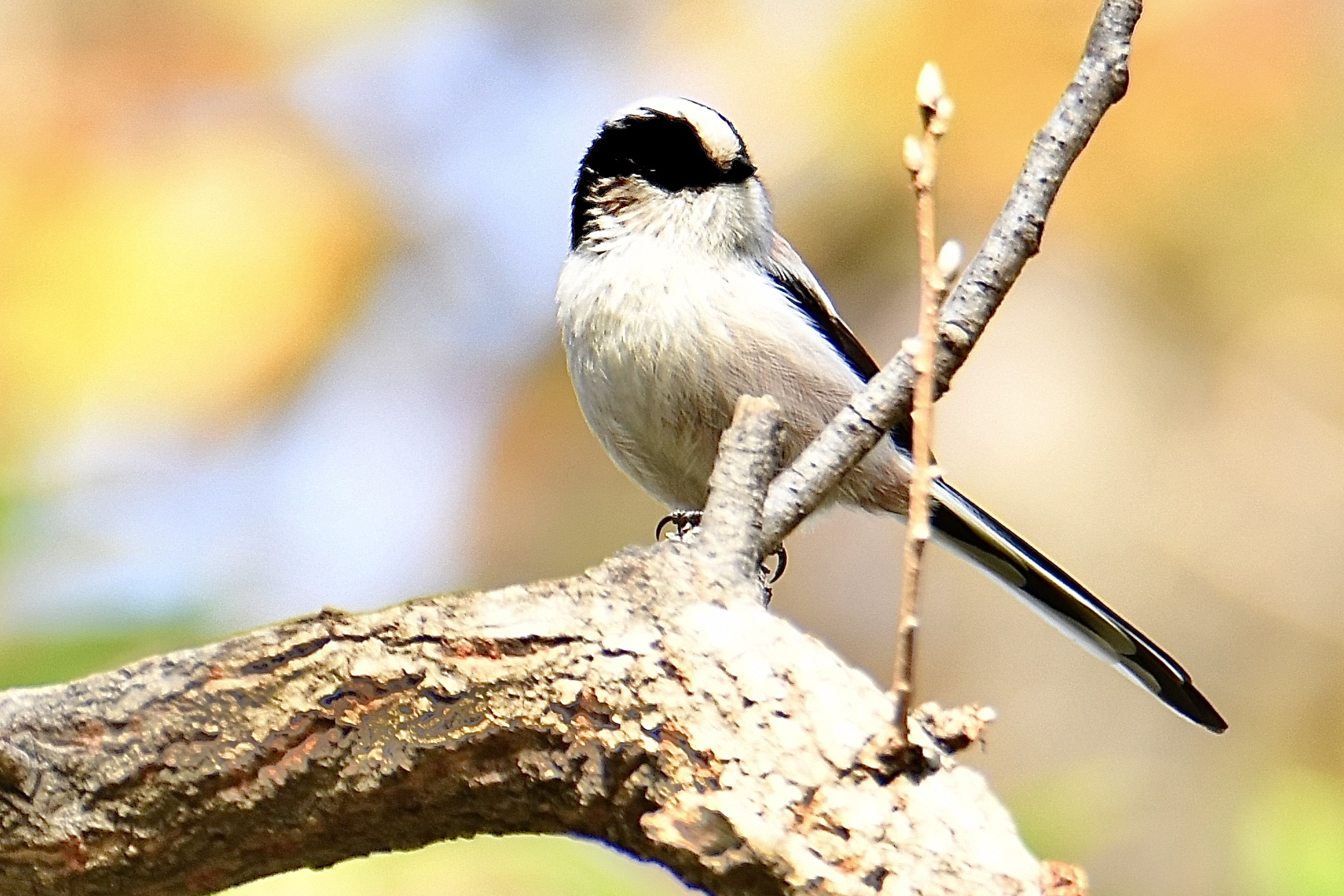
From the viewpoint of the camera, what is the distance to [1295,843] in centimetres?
258

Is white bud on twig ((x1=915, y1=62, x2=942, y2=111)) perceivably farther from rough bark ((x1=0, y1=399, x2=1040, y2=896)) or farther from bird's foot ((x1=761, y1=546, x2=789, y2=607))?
bird's foot ((x1=761, y1=546, x2=789, y2=607))

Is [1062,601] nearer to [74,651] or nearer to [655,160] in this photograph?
[655,160]

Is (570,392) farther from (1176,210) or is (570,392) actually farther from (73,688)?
(73,688)

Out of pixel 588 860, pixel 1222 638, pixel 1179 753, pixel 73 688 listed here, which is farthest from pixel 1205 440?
pixel 73 688

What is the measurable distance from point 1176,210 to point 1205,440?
961 millimetres

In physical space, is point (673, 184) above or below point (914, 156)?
above

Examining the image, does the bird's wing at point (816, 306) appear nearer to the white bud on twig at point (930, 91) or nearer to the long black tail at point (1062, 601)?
the long black tail at point (1062, 601)

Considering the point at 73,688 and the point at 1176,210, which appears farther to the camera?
the point at 1176,210

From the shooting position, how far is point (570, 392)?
6.00m

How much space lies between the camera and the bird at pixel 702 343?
301 centimetres

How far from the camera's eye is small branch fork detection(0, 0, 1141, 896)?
5.82 feet

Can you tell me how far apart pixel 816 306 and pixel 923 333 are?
2189 millimetres

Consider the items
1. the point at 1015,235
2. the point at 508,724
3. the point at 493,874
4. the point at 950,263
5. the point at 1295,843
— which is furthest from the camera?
the point at 493,874

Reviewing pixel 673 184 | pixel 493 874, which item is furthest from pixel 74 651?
pixel 673 184
